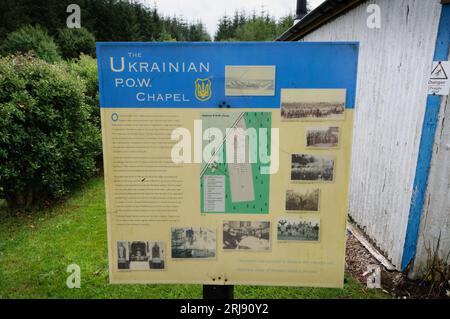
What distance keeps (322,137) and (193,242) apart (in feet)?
3.47

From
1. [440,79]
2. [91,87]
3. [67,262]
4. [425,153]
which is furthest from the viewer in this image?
[91,87]

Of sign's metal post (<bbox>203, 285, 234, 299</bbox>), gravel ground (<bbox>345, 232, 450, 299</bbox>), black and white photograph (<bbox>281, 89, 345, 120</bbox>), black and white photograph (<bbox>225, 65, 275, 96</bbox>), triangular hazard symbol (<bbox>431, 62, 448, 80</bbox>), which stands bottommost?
gravel ground (<bbox>345, 232, 450, 299</bbox>)

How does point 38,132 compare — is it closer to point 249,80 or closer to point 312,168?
point 249,80

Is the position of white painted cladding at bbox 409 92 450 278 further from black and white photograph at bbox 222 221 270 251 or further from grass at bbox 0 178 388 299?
black and white photograph at bbox 222 221 270 251

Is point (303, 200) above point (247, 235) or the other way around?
above

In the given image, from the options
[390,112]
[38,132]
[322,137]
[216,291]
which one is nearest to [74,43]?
[38,132]

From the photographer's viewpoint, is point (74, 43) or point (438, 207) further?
point (74, 43)

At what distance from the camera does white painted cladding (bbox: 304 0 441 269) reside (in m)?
3.58

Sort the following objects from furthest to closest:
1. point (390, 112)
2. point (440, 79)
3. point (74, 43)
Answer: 1. point (74, 43)
2. point (390, 112)
3. point (440, 79)

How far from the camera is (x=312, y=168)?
211 cm

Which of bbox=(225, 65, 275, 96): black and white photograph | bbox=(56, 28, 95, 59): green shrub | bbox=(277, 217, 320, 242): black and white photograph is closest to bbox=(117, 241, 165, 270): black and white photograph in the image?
bbox=(277, 217, 320, 242): black and white photograph

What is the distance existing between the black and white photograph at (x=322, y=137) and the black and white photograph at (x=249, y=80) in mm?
344

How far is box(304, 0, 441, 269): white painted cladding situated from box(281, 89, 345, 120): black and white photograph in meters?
1.96
